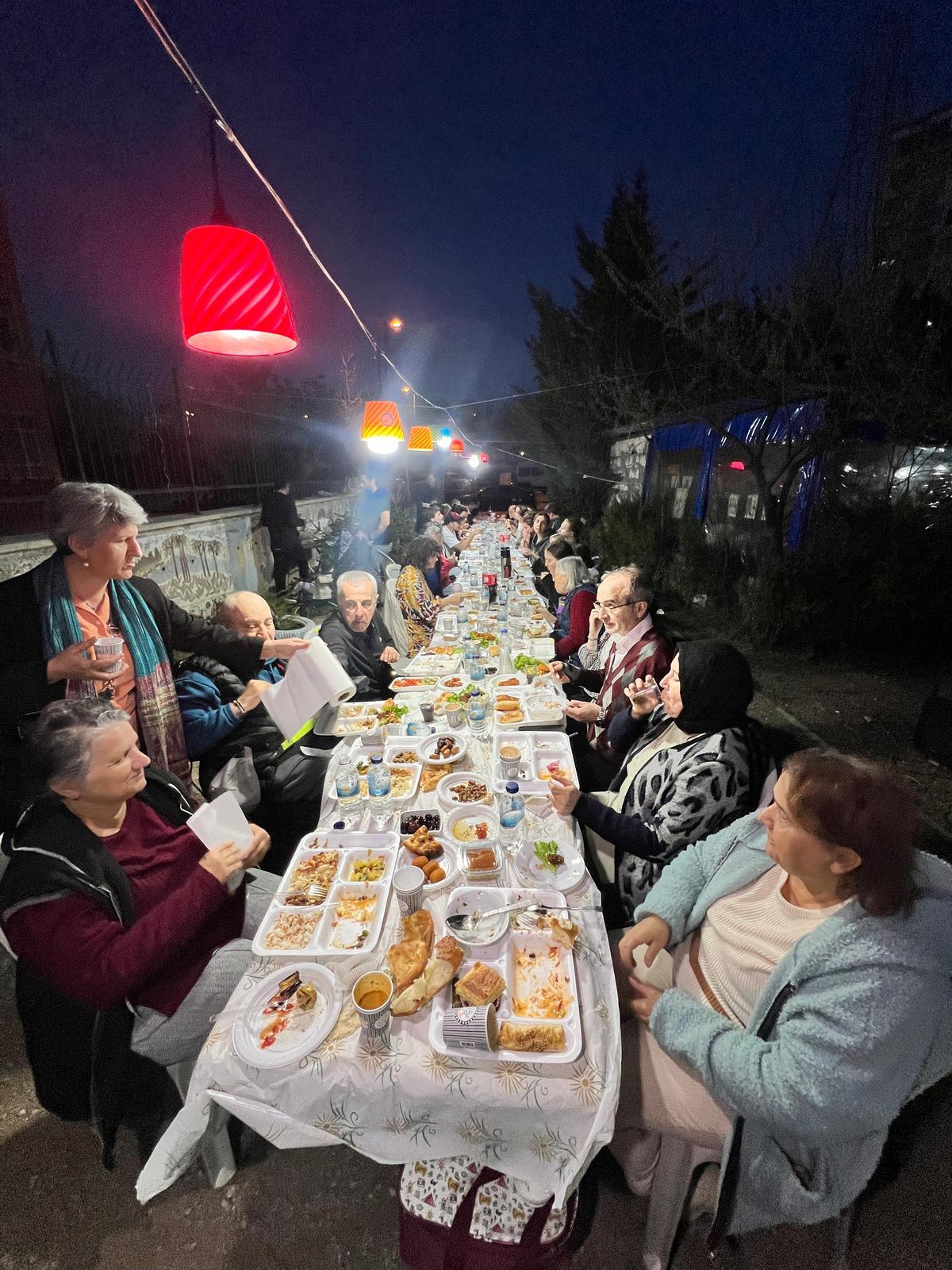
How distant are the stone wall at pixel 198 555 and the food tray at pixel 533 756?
425cm

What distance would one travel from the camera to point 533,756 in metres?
2.97

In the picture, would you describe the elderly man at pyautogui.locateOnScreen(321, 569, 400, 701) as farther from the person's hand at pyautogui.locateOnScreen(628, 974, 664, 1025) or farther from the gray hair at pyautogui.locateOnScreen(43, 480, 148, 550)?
the person's hand at pyautogui.locateOnScreen(628, 974, 664, 1025)

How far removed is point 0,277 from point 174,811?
1034cm

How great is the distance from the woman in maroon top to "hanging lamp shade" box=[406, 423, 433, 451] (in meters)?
9.75

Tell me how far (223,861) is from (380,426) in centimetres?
658

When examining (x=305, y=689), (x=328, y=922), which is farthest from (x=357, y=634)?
(x=328, y=922)

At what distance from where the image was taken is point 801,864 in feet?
5.14

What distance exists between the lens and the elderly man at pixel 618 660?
3.50m

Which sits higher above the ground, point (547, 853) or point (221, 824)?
point (221, 824)

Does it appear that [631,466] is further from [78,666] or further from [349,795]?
[78,666]

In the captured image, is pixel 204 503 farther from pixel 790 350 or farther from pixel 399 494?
pixel 399 494

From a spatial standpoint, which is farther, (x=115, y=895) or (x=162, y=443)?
(x=162, y=443)

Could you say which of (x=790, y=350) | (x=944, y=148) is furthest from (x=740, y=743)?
(x=944, y=148)

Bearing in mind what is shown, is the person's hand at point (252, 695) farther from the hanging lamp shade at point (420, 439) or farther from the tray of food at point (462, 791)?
the hanging lamp shade at point (420, 439)
